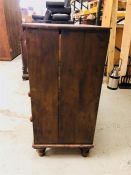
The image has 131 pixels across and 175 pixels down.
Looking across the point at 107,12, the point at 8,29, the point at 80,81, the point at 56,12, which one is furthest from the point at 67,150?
the point at 8,29

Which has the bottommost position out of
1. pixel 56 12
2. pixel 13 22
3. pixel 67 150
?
pixel 67 150

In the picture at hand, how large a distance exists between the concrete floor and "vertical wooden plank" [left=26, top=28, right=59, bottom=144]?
157mm

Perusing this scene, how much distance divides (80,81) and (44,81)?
22 centimetres

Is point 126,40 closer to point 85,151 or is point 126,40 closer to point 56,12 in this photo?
point 56,12

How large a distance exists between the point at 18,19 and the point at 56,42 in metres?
4.15

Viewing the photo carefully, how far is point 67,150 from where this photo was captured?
1.36 m

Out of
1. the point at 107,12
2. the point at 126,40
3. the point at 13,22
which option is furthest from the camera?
the point at 13,22

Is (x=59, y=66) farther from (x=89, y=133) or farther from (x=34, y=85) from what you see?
(x=89, y=133)

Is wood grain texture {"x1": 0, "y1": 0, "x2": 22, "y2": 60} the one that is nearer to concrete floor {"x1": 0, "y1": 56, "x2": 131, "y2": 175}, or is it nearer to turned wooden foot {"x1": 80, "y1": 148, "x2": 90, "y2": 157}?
concrete floor {"x1": 0, "y1": 56, "x2": 131, "y2": 175}

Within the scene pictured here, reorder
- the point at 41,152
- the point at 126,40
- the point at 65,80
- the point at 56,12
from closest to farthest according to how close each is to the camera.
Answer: the point at 65,80 < the point at 41,152 < the point at 56,12 < the point at 126,40

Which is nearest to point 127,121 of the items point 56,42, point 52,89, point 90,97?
point 90,97

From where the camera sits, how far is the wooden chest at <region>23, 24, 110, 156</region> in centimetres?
93

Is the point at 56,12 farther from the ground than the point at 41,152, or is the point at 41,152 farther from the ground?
the point at 56,12

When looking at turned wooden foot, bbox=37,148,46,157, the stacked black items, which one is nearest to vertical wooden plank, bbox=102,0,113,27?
the stacked black items
